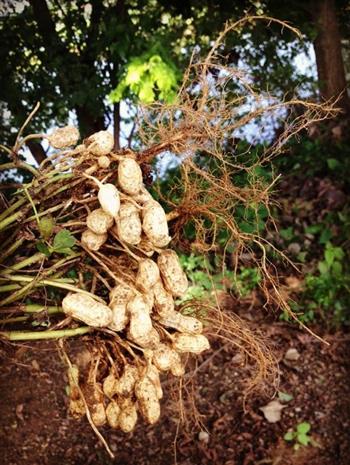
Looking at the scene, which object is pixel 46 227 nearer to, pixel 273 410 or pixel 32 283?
pixel 32 283

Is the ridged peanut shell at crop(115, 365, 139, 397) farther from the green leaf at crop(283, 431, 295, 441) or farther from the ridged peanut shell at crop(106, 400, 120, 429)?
the green leaf at crop(283, 431, 295, 441)

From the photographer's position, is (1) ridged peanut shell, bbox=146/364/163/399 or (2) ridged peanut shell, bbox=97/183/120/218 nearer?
(2) ridged peanut shell, bbox=97/183/120/218

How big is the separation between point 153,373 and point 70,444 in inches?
59.9

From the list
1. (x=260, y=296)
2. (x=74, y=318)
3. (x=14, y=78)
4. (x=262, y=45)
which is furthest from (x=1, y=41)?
(x=74, y=318)

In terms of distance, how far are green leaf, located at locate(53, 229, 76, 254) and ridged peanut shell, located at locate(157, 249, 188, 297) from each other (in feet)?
0.61

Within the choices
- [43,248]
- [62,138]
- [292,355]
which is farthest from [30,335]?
[292,355]

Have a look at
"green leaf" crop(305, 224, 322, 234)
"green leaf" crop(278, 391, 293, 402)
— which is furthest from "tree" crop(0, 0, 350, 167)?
"green leaf" crop(278, 391, 293, 402)

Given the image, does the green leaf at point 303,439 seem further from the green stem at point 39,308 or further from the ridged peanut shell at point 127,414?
the green stem at point 39,308

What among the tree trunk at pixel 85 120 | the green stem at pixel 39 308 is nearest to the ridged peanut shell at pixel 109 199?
the green stem at pixel 39 308

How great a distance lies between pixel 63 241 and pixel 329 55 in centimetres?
388

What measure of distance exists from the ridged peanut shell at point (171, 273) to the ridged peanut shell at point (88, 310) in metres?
0.14

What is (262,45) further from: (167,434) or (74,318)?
(74,318)

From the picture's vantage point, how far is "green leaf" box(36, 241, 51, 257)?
3.47 feet

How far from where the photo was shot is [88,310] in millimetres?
1037
